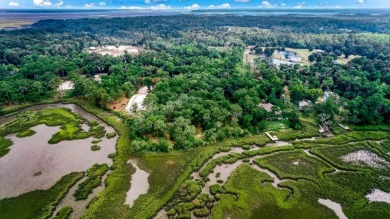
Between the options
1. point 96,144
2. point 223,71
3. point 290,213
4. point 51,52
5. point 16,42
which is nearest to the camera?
point 290,213

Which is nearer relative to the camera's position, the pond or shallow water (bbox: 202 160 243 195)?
the pond

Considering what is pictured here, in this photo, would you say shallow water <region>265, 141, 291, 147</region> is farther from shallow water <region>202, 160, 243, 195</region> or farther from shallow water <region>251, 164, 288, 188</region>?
shallow water <region>202, 160, 243, 195</region>

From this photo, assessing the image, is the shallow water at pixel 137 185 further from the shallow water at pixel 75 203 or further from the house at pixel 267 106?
the house at pixel 267 106

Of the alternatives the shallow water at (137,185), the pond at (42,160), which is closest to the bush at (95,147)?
the pond at (42,160)

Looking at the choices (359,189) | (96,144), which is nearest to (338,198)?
(359,189)

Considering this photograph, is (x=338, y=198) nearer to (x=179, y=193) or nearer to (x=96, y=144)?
(x=179, y=193)

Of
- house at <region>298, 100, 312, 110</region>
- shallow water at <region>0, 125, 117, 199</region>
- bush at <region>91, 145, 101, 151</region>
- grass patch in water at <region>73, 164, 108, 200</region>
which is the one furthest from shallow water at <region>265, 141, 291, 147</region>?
bush at <region>91, 145, 101, 151</region>
